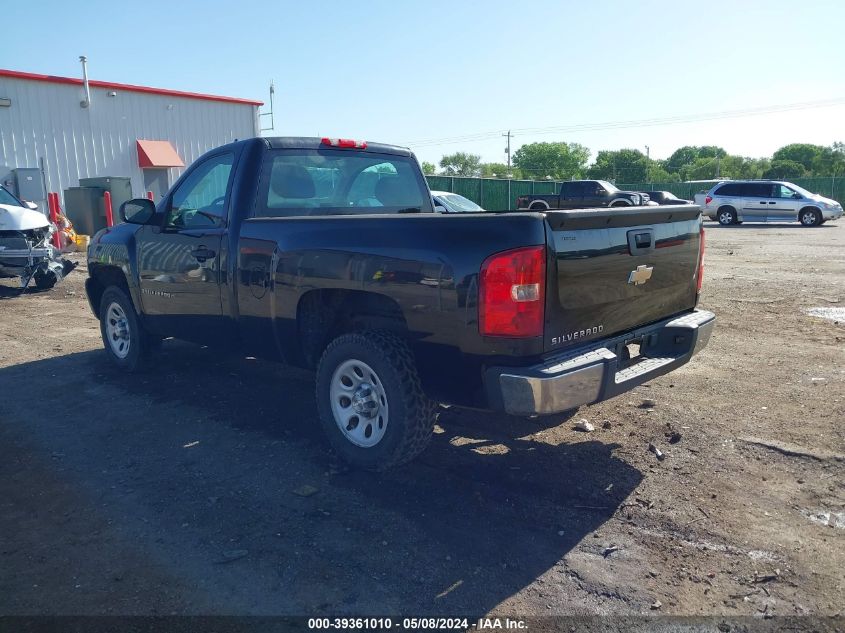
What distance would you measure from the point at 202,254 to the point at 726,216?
26.9 meters

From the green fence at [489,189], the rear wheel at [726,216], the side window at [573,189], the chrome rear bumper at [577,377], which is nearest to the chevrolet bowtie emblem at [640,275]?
the chrome rear bumper at [577,377]

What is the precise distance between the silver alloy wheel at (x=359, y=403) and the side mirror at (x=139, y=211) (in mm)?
2551

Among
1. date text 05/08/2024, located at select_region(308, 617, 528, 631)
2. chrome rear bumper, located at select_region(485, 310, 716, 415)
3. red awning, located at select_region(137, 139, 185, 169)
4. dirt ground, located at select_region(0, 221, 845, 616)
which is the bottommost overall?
date text 05/08/2024, located at select_region(308, 617, 528, 631)

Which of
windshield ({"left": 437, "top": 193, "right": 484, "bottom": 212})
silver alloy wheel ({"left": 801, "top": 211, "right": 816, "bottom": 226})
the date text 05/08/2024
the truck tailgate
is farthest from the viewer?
silver alloy wheel ({"left": 801, "top": 211, "right": 816, "bottom": 226})

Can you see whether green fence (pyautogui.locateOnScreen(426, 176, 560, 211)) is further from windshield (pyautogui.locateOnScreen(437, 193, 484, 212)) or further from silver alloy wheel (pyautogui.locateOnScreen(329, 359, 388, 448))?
silver alloy wheel (pyautogui.locateOnScreen(329, 359, 388, 448))

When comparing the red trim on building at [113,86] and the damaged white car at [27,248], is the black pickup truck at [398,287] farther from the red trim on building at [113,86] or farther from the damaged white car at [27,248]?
the red trim on building at [113,86]

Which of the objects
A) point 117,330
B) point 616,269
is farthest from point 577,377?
point 117,330

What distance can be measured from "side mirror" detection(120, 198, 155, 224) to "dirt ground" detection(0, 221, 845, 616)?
57.5 inches

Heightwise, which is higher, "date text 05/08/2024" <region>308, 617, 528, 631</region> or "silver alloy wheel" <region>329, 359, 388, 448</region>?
"silver alloy wheel" <region>329, 359, 388, 448</region>

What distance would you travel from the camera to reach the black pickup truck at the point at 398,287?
3.27m

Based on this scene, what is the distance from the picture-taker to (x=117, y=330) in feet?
20.8

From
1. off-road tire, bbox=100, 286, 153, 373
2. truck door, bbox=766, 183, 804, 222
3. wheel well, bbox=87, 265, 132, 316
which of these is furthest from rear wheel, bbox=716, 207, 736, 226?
off-road tire, bbox=100, 286, 153, 373

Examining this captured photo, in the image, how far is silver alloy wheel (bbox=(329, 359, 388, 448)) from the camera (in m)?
3.86

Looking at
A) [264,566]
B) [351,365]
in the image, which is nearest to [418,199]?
[351,365]
